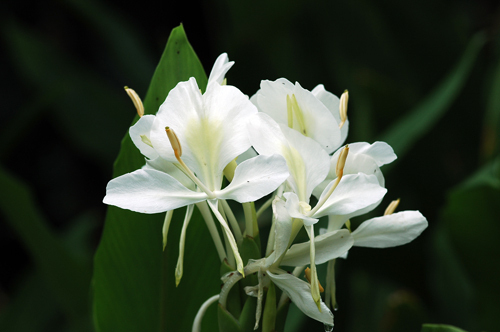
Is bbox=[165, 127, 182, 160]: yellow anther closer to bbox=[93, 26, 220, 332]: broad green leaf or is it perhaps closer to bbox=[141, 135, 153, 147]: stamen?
bbox=[141, 135, 153, 147]: stamen

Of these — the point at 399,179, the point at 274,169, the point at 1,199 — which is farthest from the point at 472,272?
the point at 1,199

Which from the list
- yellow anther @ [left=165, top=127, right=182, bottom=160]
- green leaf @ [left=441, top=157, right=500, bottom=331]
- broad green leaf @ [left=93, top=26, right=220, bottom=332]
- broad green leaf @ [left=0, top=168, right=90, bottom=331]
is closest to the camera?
yellow anther @ [left=165, top=127, right=182, bottom=160]

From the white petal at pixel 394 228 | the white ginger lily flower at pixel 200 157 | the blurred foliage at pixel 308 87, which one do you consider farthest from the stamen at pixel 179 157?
the blurred foliage at pixel 308 87

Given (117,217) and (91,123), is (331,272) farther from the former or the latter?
(91,123)

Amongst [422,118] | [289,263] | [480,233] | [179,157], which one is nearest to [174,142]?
[179,157]

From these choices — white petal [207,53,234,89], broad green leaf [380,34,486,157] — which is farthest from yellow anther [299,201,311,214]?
broad green leaf [380,34,486,157]

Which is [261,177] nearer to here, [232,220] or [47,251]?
[232,220]

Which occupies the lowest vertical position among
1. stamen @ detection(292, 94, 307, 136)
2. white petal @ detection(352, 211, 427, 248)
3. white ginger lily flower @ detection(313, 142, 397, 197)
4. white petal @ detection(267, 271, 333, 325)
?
white petal @ detection(267, 271, 333, 325)
